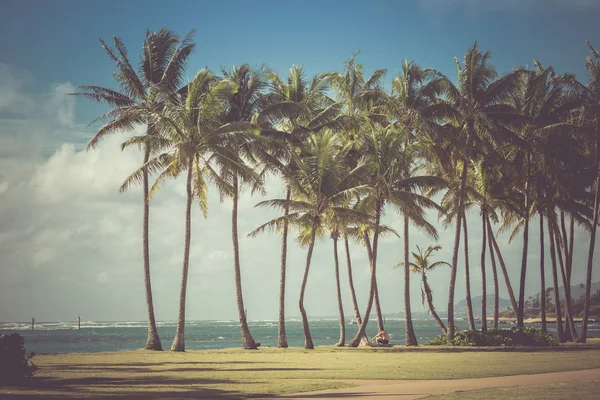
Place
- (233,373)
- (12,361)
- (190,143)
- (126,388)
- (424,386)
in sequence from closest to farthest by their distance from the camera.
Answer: (126,388) < (424,386) < (12,361) < (233,373) < (190,143)

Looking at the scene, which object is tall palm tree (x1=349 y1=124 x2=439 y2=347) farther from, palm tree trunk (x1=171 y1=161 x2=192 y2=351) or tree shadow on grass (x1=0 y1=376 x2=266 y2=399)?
tree shadow on grass (x1=0 y1=376 x2=266 y2=399)

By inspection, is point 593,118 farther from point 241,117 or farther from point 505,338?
point 241,117

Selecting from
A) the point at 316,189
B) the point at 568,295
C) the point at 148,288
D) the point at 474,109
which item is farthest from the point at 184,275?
the point at 568,295

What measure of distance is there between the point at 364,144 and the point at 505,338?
483 inches

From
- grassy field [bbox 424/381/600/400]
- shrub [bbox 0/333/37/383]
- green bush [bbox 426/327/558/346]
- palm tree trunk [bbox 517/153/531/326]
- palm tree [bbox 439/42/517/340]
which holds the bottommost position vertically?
green bush [bbox 426/327/558/346]

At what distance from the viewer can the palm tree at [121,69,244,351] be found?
2892cm

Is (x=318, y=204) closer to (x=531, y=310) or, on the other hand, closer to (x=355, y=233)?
(x=355, y=233)

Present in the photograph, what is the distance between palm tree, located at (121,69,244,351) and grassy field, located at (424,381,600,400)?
1872cm

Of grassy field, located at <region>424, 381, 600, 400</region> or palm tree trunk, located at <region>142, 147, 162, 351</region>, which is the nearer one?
grassy field, located at <region>424, 381, 600, 400</region>

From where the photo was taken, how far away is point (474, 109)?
33.6m

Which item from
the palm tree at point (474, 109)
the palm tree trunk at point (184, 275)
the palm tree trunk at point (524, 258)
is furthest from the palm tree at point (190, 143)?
the palm tree trunk at point (524, 258)

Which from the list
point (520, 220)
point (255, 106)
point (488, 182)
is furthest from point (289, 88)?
point (520, 220)

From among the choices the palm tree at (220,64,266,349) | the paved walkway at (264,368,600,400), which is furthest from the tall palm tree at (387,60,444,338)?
the paved walkway at (264,368,600,400)

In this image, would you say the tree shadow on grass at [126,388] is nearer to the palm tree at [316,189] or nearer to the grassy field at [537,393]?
the grassy field at [537,393]
